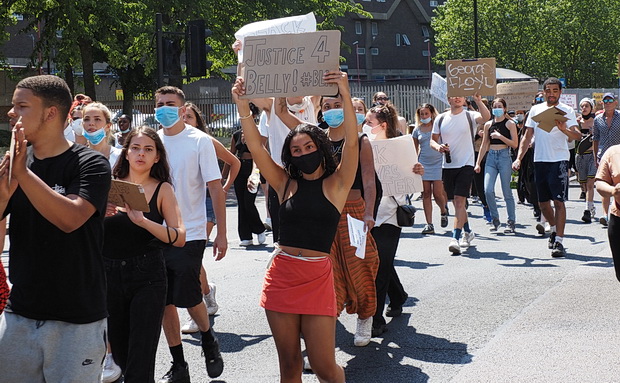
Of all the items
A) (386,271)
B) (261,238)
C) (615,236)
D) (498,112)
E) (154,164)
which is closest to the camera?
(154,164)

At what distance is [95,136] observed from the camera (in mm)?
6598

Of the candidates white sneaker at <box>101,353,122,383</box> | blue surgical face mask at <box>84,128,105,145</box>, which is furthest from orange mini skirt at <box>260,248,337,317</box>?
blue surgical face mask at <box>84,128,105,145</box>

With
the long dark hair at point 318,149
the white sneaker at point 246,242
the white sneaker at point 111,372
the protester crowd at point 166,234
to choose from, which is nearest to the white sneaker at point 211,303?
the protester crowd at point 166,234

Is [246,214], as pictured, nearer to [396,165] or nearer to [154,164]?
[396,165]

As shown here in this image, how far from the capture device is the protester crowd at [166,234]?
11.7 feet

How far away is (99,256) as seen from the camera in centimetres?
369

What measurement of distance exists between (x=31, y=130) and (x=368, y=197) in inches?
126

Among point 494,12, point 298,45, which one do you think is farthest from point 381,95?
point 494,12

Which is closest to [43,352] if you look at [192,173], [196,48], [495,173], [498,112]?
[192,173]

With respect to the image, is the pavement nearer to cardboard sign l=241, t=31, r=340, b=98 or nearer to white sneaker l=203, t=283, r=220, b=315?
white sneaker l=203, t=283, r=220, b=315

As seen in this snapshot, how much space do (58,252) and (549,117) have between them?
26.5ft

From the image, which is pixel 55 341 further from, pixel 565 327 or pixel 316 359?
pixel 565 327

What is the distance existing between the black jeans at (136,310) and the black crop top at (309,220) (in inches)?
30.7

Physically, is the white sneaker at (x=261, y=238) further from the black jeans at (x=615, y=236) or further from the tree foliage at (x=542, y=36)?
the tree foliage at (x=542, y=36)
